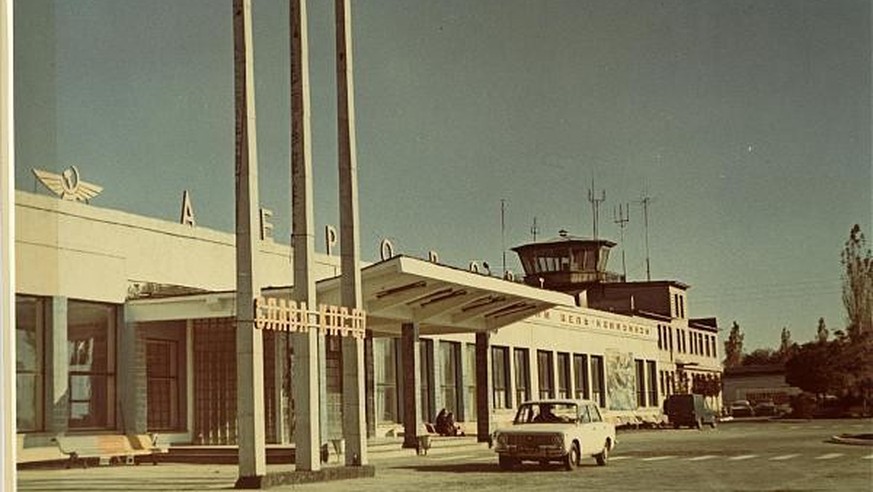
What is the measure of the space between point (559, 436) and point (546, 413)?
0.26 meters

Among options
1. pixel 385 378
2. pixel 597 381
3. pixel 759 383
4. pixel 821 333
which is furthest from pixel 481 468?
pixel 385 378

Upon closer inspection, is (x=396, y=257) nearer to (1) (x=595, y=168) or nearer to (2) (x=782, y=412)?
(1) (x=595, y=168)

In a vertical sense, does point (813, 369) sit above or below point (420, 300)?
below

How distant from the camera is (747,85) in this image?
5.12m

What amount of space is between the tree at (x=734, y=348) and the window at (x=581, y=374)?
658mm

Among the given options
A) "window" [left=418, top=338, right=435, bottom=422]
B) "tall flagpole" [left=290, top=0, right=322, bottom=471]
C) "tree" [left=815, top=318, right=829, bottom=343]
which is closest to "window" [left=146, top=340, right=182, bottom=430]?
"tall flagpole" [left=290, top=0, right=322, bottom=471]

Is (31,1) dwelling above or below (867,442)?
above

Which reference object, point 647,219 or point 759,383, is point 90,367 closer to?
point 647,219

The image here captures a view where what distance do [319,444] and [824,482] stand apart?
3.28 metres

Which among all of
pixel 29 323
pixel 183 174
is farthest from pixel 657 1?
pixel 29 323

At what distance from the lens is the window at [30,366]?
221 inches

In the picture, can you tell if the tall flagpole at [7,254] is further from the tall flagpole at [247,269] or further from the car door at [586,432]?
the car door at [586,432]

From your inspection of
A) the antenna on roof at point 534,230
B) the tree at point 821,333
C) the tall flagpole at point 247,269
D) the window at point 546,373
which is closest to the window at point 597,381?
the window at point 546,373

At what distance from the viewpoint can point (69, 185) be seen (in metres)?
5.83
